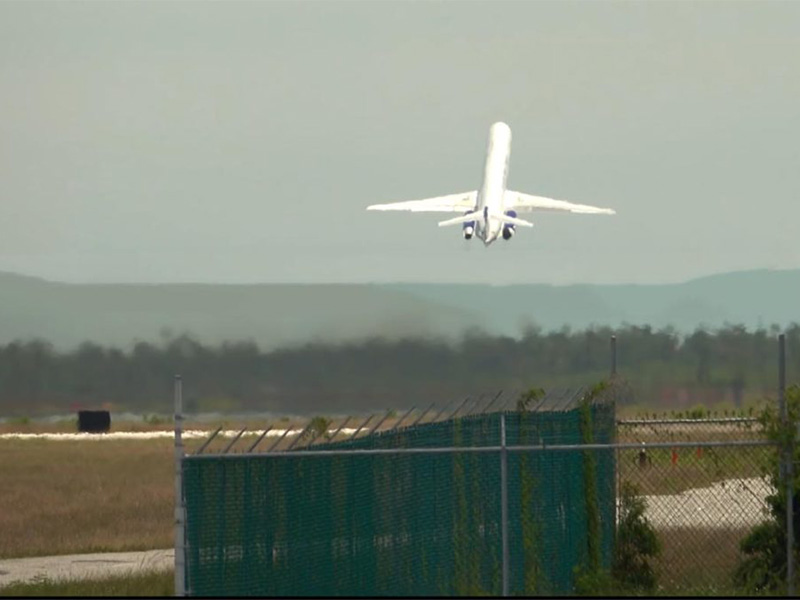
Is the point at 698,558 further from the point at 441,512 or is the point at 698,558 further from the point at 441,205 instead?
the point at 441,205

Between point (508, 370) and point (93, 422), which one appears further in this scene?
point (93, 422)

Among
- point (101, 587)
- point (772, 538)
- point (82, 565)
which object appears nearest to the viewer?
point (772, 538)

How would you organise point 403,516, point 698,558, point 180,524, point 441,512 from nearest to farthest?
1. point 180,524
2. point 403,516
3. point 441,512
4. point 698,558

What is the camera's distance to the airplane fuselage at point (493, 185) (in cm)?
5753

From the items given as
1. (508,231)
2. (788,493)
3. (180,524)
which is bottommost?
(180,524)

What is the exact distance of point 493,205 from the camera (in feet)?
197

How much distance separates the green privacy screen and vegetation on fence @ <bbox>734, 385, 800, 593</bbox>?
5.99ft

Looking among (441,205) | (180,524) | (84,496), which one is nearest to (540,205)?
(441,205)

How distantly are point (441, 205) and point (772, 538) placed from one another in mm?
47149

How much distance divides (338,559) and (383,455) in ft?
3.84

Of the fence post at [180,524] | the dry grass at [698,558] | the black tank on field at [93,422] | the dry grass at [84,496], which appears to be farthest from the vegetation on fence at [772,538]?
the black tank on field at [93,422]

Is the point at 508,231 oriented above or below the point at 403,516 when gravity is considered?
above

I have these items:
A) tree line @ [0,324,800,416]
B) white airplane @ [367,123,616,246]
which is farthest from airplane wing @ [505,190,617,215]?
tree line @ [0,324,800,416]

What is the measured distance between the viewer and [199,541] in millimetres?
17734
